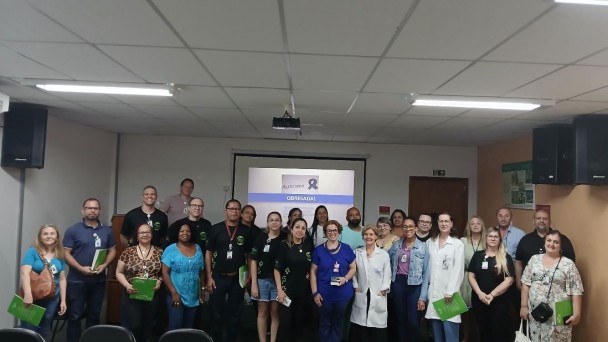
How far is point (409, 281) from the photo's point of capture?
4117 mm

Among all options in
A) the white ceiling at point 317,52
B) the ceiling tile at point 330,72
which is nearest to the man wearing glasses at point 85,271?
the white ceiling at point 317,52

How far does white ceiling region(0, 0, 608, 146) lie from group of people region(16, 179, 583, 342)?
3.95 ft

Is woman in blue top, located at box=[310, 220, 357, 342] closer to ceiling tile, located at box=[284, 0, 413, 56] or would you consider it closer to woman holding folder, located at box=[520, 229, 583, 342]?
woman holding folder, located at box=[520, 229, 583, 342]

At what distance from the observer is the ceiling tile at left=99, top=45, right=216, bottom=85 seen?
99.3 inches

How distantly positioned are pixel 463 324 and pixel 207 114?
12.7 ft

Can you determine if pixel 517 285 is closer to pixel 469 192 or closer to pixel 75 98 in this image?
pixel 469 192

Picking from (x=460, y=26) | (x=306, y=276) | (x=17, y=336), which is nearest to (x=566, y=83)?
(x=460, y=26)

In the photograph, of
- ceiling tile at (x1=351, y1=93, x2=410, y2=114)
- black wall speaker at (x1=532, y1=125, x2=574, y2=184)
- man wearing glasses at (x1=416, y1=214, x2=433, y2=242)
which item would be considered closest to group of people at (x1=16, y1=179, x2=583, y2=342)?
man wearing glasses at (x1=416, y1=214, x2=433, y2=242)

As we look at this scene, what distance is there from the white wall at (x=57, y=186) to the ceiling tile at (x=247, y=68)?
9.85ft

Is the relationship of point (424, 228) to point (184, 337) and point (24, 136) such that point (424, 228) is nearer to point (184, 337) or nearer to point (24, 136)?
point (184, 337)

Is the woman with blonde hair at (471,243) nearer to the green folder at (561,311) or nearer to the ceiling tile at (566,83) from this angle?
the green folder at (561,311)

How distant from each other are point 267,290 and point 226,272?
1.51ft

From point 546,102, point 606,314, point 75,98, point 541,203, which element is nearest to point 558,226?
point 541,203

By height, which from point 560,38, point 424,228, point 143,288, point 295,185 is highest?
point 560,38
